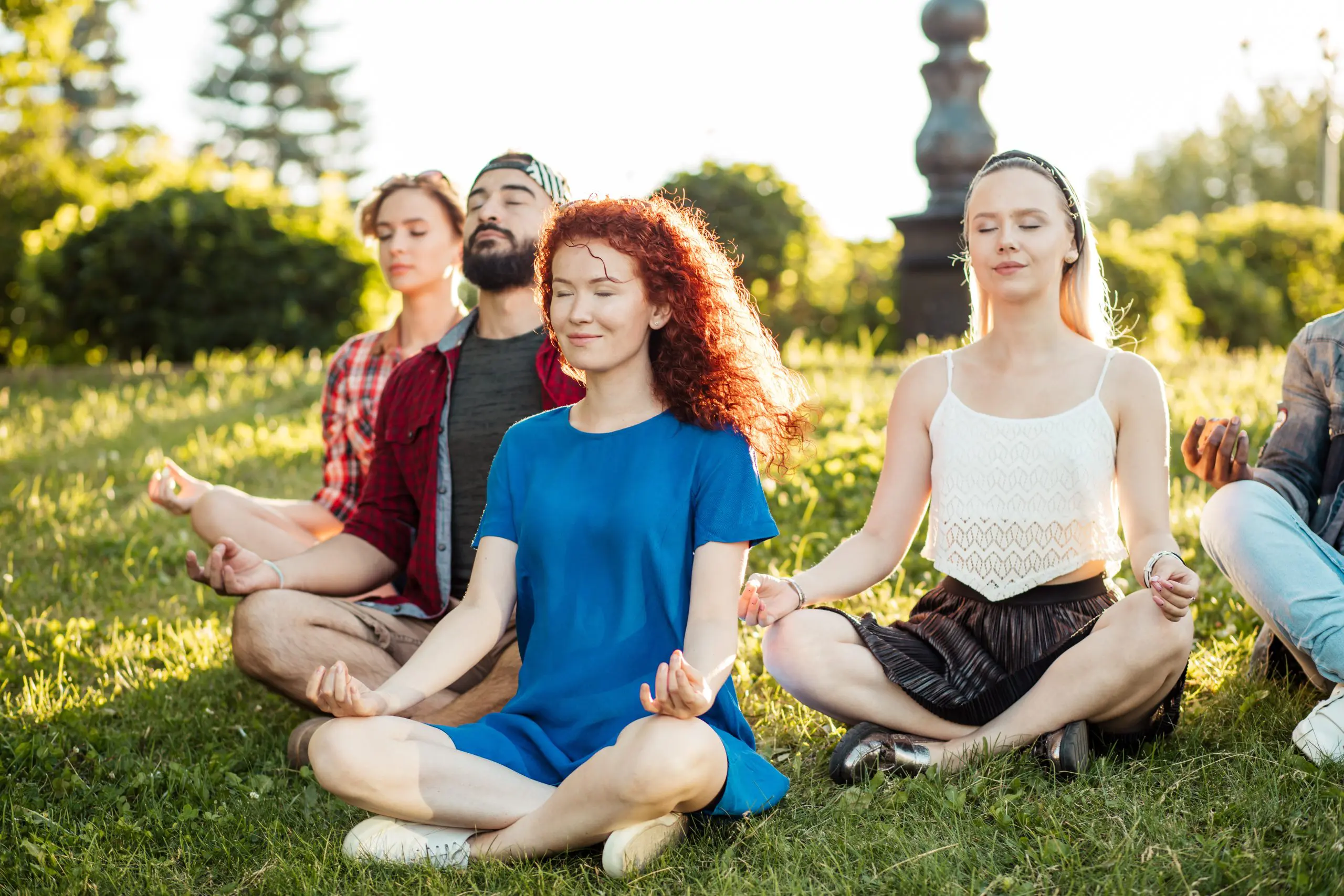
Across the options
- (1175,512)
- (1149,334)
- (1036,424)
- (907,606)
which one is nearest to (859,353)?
(1149,334)

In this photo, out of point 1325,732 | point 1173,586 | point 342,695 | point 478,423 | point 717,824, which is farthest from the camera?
point 478,423

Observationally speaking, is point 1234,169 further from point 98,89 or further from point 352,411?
point 352,411

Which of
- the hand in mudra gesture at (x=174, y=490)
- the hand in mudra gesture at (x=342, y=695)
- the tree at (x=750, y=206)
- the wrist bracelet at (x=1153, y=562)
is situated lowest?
the hand in mudra gesture at (x=342, y=695)

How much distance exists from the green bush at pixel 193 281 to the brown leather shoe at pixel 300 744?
389 inches

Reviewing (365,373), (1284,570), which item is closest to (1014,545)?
(1284,570)

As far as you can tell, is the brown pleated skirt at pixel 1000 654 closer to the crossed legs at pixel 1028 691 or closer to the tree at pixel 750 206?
the crossed legs at pixel 1028 691

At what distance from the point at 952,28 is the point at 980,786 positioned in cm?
764

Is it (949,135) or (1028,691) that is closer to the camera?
(1028,691)

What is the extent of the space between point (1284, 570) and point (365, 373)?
312cm

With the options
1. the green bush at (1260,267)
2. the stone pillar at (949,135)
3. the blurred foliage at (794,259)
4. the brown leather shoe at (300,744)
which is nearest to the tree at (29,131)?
the blurred foliage at (794,259)

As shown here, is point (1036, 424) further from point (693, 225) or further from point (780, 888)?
point (780, 888)

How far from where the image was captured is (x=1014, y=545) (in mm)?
3322

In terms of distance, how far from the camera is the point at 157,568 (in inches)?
230

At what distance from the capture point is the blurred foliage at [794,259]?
11.8 metres
